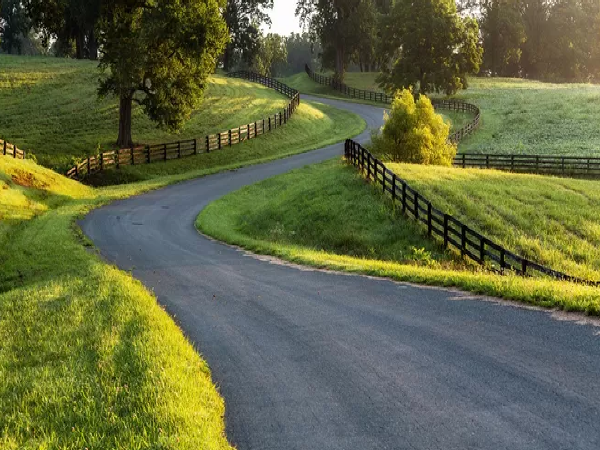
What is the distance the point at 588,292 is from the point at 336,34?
83.2m

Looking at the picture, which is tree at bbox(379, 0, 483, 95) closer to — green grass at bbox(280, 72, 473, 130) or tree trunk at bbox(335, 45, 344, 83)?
green grass at bbox(280, 72, 473, 130)

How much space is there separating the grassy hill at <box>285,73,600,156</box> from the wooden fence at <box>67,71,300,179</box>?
60.3 ft

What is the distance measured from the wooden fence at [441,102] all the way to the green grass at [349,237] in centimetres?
2482

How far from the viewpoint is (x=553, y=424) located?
6273 millimetres

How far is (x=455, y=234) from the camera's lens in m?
18.3

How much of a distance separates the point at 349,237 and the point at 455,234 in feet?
14.1

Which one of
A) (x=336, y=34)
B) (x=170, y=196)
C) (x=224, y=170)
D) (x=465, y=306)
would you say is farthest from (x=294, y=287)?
(x=336, y=34)

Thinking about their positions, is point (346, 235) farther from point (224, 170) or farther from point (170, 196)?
point (224, 170)

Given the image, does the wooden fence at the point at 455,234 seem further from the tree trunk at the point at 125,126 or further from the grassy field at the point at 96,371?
the tree trunk at the point at 125,126

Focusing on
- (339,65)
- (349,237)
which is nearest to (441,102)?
(339,65)

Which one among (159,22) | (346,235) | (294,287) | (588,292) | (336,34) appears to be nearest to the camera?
(588,292)

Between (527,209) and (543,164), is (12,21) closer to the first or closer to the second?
(543,164)

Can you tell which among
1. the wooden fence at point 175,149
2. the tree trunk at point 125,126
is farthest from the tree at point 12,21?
the tree trunk at point 125,126

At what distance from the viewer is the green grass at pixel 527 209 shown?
1959cm
